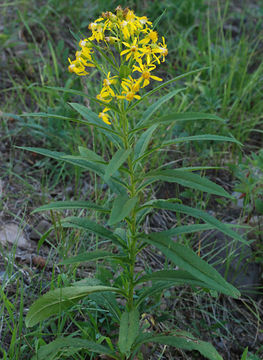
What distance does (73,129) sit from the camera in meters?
2.94

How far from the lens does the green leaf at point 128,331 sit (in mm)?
1406

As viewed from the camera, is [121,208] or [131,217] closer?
[121,208]

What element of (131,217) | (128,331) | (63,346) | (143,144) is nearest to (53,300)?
(63,346)

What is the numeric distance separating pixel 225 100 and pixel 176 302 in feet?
4.77

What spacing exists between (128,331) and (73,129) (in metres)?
1.74

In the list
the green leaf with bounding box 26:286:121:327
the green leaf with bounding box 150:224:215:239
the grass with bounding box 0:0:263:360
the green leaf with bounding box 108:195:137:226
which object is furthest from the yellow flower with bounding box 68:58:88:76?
the green leaf with bounding box 26:286:121:327

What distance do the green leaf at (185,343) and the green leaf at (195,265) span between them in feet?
1.01

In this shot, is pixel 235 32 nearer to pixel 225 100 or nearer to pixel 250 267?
pixel 225 100

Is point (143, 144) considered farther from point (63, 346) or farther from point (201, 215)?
point (63, 346)

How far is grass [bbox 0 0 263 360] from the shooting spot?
1930 millimetres

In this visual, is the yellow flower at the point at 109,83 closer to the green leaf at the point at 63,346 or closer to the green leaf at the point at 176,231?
the green leaf at the point at 176,231

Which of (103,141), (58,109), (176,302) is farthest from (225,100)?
(176,302)

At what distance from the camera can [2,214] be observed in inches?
92.8

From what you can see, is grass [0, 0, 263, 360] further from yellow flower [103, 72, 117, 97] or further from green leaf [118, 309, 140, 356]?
yellow flower [103, 72, 117, 97]
